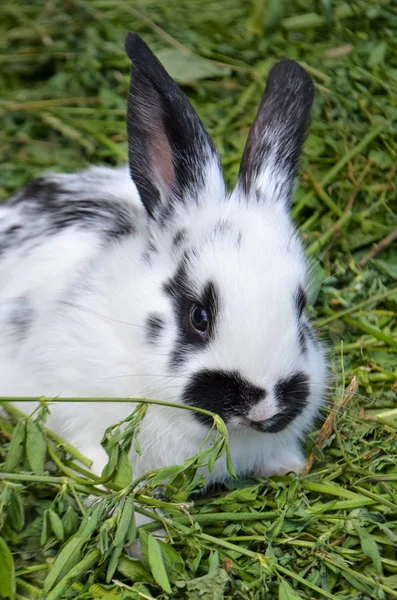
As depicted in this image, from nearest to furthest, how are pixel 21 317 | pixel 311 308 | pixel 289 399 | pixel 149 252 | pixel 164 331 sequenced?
1. pixel 289 399
2. pixel 164 331
3. pixel 149 252
4. pixel 21 317
5. pixel 311 308

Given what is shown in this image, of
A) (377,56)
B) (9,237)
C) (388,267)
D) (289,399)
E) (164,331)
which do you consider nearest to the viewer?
(289,399)

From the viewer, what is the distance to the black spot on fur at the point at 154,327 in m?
2.88

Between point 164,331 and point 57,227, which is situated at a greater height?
point 164,331

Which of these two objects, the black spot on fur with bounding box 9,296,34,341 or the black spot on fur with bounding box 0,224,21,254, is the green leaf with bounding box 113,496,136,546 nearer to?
the black spot on fur with bounding box 9,296,34,341

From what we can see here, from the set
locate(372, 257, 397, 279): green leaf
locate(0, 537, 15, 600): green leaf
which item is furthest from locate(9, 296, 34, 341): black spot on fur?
locate(372, 257, 397, 279): green leaf

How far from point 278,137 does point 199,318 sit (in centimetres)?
79

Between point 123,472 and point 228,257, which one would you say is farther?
point 228,257

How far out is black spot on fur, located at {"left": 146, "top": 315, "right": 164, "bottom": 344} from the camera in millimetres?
2885

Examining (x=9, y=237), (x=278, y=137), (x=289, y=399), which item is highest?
(x=278, y=137)

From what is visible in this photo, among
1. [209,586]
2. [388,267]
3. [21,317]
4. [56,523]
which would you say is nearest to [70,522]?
[56,523]

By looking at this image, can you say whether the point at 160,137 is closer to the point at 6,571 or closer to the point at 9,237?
the point at 9,237

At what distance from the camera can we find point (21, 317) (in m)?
3.26

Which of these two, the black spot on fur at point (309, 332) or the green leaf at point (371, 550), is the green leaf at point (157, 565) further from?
the black spot on fur at point (309, 332)

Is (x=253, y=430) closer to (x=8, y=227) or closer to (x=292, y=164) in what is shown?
(x=292, y=164)
